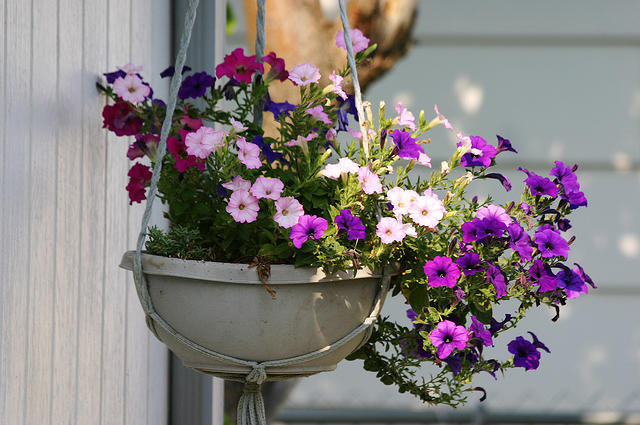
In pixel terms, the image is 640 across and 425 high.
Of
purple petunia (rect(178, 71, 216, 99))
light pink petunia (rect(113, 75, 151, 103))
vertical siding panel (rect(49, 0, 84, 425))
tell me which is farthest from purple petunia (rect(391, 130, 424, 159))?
vertical siding panel (rect(49, 0, 84, 425))

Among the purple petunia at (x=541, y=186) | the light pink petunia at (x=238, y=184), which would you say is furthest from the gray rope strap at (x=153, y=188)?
the purple petunia at (x=541, y=186)

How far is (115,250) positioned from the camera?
1645 millimetres

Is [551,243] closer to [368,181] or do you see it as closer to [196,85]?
[368,181]

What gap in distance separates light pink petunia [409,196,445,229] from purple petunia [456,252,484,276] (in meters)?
0.06

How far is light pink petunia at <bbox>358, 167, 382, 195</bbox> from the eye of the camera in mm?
1111

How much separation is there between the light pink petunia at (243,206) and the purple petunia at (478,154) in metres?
0.34

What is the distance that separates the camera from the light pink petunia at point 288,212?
108 centimetres

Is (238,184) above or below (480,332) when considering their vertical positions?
above

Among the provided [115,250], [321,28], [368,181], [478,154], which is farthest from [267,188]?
[321,28]

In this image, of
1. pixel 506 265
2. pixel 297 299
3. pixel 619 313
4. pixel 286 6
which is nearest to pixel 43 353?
pixel 297 299

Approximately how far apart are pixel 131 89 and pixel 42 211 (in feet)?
0.94

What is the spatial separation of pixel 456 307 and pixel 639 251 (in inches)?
134

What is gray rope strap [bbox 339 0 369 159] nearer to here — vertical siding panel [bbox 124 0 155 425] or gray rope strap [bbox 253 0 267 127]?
gray rope strap [bbox 253 0 267 127]

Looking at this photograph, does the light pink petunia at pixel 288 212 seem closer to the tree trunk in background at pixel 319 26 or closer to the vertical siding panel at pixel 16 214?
the vertical siding panel at pixel 16 214
